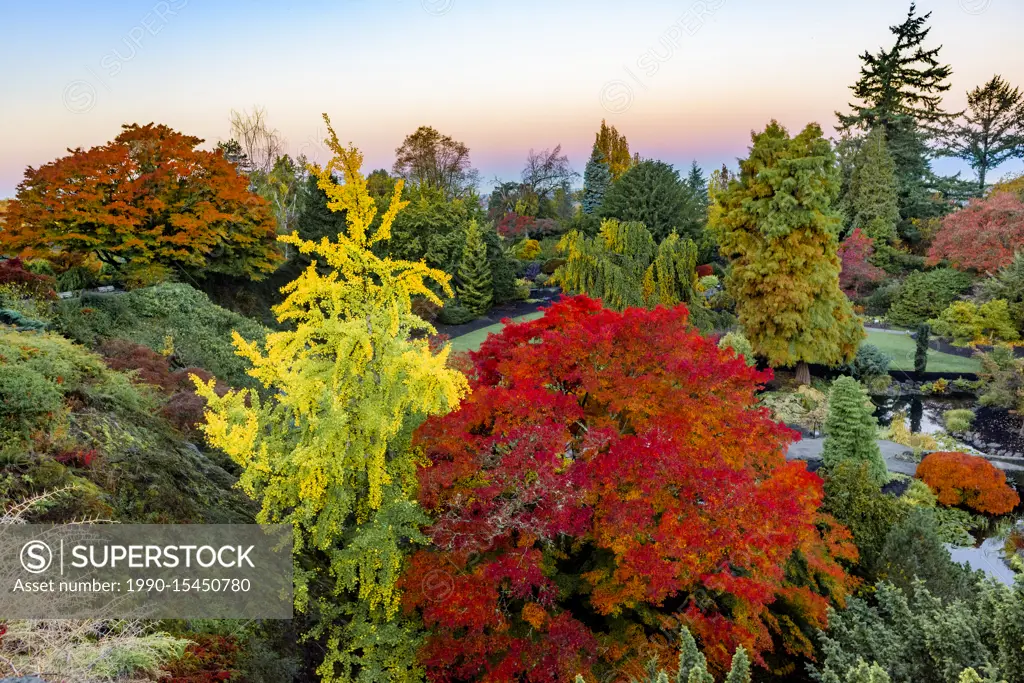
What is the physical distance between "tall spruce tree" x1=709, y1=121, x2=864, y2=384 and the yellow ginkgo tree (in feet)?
51.7

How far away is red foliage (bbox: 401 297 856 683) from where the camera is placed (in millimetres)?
5652

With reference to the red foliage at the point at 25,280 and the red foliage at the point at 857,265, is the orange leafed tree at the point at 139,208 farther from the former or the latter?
the red foliage at the point at 857,265

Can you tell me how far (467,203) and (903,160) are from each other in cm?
2753

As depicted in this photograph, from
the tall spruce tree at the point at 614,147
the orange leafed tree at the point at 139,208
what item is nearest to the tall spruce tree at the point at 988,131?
the tall spruce tree at the point at 614,147

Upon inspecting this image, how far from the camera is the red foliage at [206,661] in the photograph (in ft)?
16.0

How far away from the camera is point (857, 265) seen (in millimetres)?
29219

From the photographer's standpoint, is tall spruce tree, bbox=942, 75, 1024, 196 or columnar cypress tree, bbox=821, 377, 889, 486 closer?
columnar cypress tree, bbox=821, 377, 889, 486

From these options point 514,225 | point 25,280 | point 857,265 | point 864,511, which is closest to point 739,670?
point 864,511

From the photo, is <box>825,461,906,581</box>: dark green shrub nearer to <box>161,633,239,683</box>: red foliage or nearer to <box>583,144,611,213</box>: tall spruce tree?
<box>161,633,239,683</box>: red foliage

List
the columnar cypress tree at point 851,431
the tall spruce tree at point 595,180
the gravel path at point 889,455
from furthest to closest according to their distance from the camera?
the tall spruce tree at point 595,180, the gravel path at point 889,455, the columnar cypress tree at point 851,431

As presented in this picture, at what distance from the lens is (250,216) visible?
2067 cm

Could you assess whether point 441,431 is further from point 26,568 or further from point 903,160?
point 903,160

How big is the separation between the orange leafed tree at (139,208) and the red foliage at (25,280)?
3315 millimetres

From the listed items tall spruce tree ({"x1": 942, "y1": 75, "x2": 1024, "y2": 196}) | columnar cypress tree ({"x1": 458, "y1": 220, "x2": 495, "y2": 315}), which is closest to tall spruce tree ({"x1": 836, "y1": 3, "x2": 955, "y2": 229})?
tall spruce tree ({"x1": 942, "y1": 75, "x2": 1024, "y2": 196})
